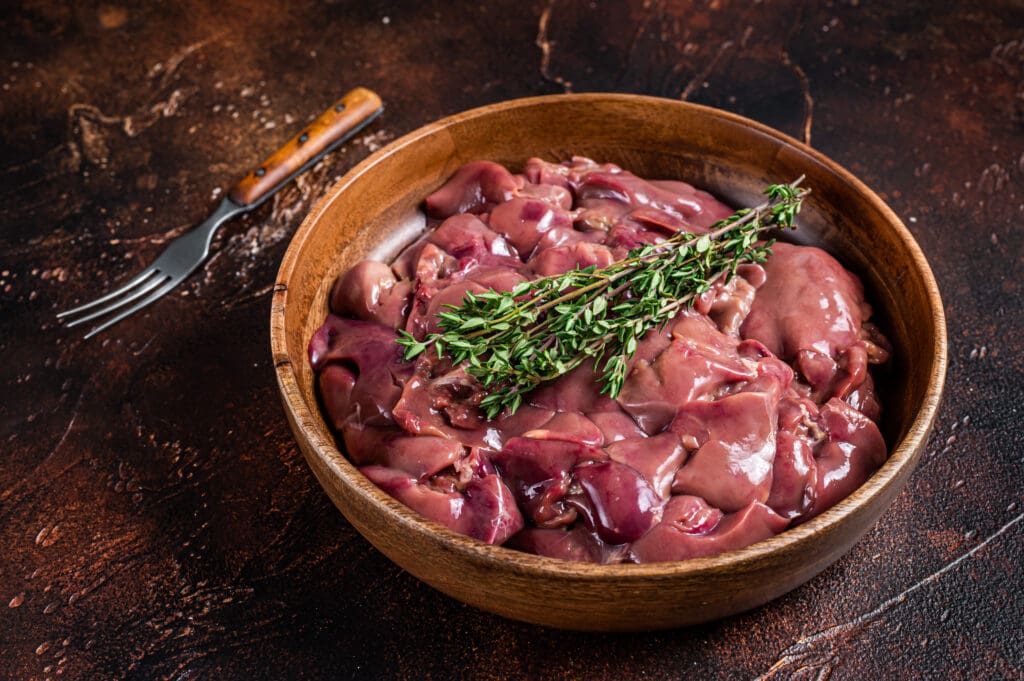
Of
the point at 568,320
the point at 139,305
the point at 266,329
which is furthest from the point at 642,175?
the point at 139,305

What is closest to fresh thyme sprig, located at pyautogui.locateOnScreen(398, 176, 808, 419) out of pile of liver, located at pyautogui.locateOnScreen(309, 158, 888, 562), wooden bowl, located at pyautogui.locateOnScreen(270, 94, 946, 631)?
pile of liver, located at pyautogui.locateOnScreen(309, 158, 888, 562)

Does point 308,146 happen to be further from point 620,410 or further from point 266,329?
point 620,410

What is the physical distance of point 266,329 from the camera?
273 cm

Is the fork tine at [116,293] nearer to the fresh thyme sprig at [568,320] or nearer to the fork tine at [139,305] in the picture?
the fork tine at [139,305]

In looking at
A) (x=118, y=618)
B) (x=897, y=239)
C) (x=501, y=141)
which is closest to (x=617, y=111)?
(x=501, y=141)

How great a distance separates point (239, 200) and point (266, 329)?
52 cm

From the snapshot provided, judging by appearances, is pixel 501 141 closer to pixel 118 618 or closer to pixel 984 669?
pixel 118 618

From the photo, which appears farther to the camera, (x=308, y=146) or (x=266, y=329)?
(x=308, y=146)

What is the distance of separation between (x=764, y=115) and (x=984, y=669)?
2.06 m

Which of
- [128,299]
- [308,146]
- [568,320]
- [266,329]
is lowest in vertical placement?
[266,329]

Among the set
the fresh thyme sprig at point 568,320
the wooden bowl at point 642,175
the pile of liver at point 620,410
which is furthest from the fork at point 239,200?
the fresh thyme sprig at point 568,320

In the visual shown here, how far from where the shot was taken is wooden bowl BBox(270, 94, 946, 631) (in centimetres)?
163

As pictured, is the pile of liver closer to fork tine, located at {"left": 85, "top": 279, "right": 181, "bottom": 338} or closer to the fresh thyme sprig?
the fresh thyme sprig

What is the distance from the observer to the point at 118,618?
2102 mm
